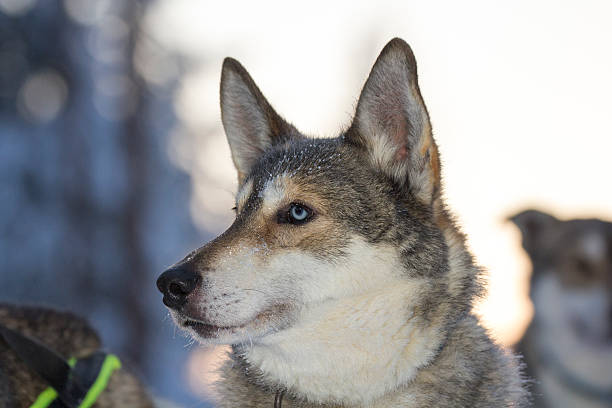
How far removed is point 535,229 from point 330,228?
493cm

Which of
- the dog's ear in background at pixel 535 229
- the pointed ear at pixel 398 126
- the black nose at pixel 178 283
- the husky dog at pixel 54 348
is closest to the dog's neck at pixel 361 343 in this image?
the black nose at pixel 178 283

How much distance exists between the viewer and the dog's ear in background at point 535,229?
6680 millimetres

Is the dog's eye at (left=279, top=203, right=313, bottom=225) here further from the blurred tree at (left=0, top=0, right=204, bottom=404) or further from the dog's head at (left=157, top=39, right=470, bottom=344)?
the blurred tree at (left=0, top=0, right=204, bottom=404)

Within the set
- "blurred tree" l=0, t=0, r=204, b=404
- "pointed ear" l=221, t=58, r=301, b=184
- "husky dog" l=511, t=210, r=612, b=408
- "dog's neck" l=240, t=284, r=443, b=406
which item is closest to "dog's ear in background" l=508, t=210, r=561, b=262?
"husky dog" l=511, t=210, r=612, b=408

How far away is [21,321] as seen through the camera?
3486mm

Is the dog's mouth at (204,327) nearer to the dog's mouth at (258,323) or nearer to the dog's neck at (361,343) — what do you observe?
the dog's mouth at (258,323)

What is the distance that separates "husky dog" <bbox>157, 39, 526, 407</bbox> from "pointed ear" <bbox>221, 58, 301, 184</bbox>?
1.93 feet

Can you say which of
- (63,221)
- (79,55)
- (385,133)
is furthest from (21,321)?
(79,55)

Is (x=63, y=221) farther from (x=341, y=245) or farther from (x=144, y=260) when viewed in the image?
(x=341, y=245)

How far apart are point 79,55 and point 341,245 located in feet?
33.1

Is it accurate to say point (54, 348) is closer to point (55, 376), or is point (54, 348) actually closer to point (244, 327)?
point (55, 376)

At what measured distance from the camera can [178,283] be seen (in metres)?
2.43

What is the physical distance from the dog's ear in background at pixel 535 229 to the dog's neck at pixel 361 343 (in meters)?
4.57

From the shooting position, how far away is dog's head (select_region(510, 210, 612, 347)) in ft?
20.2
